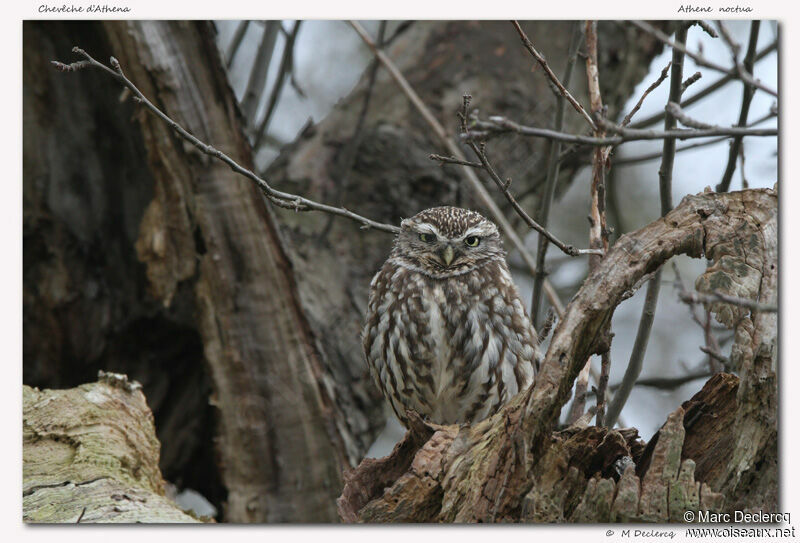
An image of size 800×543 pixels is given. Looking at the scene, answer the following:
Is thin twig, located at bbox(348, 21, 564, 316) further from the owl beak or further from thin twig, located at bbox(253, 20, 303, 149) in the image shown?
thin twig, located at bbox(253, 20, 303, 149)

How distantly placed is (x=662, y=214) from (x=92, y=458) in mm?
2036

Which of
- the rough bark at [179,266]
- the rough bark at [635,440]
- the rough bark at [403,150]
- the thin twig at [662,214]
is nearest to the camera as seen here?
the rough bark at [635,440]

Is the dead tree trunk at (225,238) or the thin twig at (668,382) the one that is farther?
the thin twig at (668,382)

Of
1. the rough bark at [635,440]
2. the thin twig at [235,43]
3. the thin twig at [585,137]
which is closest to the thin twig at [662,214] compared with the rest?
the rough bark at [635,440]

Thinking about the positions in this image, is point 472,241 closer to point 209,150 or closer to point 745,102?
point 745,102

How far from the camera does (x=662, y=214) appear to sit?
251cm

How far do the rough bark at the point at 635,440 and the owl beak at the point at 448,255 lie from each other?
1049 mm

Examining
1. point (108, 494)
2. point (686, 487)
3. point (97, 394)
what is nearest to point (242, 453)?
point (97, 394)

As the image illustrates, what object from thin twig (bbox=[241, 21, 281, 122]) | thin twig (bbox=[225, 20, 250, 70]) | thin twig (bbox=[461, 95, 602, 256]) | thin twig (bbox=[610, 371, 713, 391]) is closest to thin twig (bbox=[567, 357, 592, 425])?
thin twig (bbox=[461, 95, 602, 256])

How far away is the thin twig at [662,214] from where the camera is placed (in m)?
2.42

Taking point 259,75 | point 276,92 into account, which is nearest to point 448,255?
point 276,92

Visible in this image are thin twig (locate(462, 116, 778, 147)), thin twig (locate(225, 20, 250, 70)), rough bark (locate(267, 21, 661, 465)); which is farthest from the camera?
thin twig (locate(225, 20, 250, 70))

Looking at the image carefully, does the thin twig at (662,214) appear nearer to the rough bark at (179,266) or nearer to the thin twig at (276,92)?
the rough bark at (179,266)

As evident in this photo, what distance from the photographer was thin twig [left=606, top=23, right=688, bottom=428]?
2.42 metres
